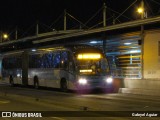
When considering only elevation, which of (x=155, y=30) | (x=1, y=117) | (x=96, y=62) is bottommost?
(x=1, y=117)

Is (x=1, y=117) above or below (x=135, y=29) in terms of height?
below

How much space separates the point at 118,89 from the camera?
96.3ft

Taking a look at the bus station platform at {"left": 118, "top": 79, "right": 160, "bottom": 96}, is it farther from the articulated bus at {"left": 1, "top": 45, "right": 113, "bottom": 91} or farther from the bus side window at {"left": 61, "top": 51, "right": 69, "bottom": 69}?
the bus side window at {"left": 61, "top": 51, "right": 69, "bottom": 69}

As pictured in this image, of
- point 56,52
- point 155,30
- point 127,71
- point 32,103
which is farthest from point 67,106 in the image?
point 127,71

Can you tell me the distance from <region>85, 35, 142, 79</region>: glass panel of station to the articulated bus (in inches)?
289

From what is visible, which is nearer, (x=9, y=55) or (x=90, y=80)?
(x=90, y=80)

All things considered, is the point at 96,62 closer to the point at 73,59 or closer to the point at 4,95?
the point at 73,59

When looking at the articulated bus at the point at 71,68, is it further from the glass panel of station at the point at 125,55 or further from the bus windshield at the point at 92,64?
the glass panel of station at the point at 125,55

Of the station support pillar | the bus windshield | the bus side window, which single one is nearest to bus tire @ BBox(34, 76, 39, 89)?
the station support pillar

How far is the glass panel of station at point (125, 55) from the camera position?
35156mm

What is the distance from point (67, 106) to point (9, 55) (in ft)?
72.7

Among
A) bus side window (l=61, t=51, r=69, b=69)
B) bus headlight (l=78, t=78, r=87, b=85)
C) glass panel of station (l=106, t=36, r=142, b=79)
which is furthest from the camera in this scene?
glass panel of station (l=106, t=36, r=142, b=79)

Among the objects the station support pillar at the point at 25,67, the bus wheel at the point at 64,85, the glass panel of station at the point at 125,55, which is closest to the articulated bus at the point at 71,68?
the bus wheel at the point at 64,85

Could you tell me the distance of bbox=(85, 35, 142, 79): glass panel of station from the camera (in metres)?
35.2
